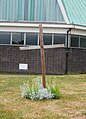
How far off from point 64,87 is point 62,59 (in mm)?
8009

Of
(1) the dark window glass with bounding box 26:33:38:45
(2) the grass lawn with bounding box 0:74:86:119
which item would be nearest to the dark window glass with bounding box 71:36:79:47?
(1) the dark window glass with bounding box 26:33:38:45

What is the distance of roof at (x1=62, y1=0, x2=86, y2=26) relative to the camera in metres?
21.6

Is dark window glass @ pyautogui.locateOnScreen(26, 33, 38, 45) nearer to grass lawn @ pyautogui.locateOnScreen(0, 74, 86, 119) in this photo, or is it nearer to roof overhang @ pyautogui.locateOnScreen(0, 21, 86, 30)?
roof overhang @ pyautogui.locateOnScreen(0, 21, 86, 30)

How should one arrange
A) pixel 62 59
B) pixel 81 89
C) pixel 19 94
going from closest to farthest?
pixel 19 94
pixel 81 89
pixel 62 59

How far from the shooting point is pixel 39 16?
70.5 ft

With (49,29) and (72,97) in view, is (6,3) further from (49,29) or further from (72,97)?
(72,97)

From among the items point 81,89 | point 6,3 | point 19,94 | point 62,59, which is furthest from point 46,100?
point 6,3

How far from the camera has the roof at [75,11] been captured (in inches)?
850

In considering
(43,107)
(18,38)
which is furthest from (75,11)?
(43,107)

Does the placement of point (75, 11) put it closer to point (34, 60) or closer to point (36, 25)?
point (36, 25)

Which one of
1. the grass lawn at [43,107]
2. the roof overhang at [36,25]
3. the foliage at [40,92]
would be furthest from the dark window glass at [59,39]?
the foliage at [40,92]

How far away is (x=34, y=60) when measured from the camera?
21047 mm

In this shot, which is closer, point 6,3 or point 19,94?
point 19,94

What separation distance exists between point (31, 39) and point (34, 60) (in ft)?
3.78
